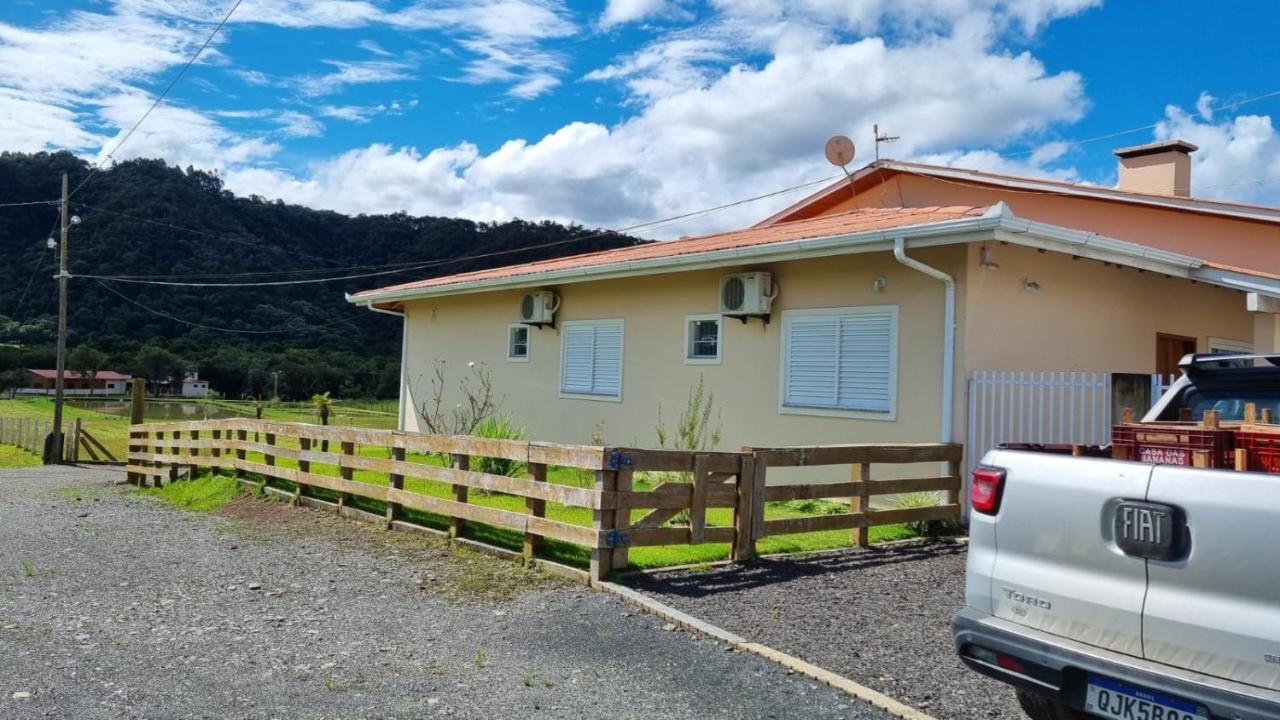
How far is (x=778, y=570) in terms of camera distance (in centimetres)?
709

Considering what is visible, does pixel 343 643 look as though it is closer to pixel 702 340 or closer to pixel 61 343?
pixel 702 340

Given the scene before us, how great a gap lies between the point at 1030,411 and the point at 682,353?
4698mm

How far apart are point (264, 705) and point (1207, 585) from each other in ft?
12.6

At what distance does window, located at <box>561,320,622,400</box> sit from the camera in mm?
13719

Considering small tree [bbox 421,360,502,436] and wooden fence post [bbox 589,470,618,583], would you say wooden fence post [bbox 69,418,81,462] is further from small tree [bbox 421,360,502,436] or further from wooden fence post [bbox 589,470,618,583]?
wooden fence post [bbox 589,470,618,583]

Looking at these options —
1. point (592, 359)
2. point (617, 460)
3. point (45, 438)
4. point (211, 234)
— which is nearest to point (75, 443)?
point (45, 438)

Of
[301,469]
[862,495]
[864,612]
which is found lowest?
[864,612]

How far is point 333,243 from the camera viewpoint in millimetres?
54781

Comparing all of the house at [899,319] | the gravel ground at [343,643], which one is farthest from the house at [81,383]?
the gravel ground at [343,643]

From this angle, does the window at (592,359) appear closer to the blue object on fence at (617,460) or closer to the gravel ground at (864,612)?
the gravel ground at (864,612)

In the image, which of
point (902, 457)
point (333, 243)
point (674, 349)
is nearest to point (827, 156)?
point (674, 349)

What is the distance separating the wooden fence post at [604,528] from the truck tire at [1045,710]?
10.3ft

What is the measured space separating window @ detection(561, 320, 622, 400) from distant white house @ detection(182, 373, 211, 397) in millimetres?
45689

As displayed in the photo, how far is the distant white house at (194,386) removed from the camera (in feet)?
177
